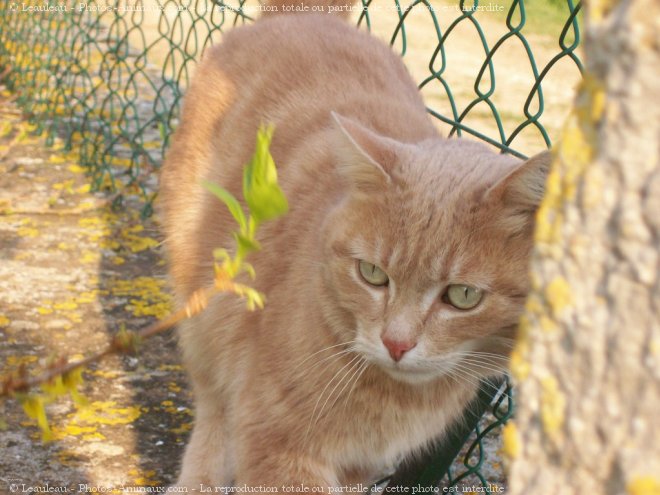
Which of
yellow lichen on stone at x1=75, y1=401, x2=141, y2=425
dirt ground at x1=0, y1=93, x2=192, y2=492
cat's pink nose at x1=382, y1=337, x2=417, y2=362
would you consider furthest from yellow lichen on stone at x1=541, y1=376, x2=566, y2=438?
yellow lichen on stone at x1=75, y1=401, x2=141, y2=425

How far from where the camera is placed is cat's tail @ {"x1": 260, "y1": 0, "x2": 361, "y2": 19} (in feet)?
10.0

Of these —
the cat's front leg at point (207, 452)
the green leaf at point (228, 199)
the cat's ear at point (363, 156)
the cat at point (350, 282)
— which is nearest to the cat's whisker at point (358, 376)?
the cat at point (350, 282)

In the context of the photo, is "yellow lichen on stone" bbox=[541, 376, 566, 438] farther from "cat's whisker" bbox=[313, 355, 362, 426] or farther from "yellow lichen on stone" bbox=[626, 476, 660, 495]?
"cat's whisker" bbox=[313, 355, 362, 426]

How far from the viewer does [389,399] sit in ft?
6.52

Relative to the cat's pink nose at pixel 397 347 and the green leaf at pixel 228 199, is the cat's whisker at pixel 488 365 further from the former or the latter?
the green leaf at pixel 228 199

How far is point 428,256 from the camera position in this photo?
1.80m

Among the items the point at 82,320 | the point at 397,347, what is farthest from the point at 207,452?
the point at 397,347

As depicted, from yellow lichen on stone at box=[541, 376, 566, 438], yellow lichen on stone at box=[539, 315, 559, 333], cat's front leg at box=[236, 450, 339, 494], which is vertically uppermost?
yellow lichen on stone at box=[539, 315, 559, 333]

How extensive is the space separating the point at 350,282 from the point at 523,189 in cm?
45

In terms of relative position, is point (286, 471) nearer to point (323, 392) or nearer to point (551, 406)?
point (323, 392)

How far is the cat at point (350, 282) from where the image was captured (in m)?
1.80

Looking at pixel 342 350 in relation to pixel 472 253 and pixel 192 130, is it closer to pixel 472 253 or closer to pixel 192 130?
pixel 472 253

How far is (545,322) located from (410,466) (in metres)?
1.79

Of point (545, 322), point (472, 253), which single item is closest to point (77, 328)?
point (472, 253)
